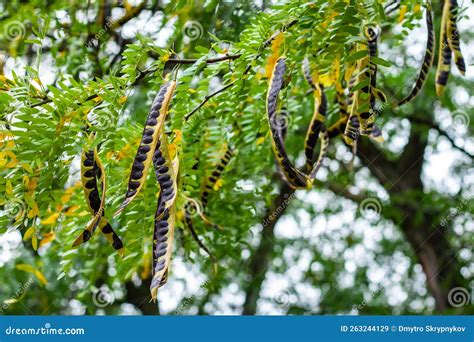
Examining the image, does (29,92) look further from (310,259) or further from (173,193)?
(310,259)

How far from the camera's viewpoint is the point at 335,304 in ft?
17.3

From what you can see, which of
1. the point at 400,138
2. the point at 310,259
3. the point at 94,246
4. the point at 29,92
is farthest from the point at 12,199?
the point at 310,259

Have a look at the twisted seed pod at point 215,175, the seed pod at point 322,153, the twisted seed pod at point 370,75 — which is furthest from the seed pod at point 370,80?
the twisted seed pod at point 215,175

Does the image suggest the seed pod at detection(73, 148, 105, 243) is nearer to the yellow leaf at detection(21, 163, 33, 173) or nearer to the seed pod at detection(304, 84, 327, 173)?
the yellow leaf at detection(21, 163, 33, 173)

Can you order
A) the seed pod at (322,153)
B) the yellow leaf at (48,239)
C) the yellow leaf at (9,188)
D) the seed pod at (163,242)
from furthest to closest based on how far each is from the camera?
the yellow leaf at (48,239)
the seed pod at (322,153)
the yellow leaf at (9,188)
the seed pod at (163,242)

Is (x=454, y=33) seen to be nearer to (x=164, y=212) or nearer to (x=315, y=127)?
(x=315, y=127)

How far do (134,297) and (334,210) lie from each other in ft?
5.83

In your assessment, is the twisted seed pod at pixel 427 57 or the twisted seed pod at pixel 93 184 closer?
the twisted seed pod at pixel 93 184

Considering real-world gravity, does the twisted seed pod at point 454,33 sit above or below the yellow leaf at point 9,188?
above

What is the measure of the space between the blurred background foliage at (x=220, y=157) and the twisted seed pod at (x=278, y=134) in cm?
11

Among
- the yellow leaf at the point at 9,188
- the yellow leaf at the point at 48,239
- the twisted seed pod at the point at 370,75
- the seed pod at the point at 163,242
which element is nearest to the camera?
the seed pod at the point at 163,242

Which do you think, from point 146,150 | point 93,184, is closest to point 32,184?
point 93,184

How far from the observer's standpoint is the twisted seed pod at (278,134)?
1.17 meters

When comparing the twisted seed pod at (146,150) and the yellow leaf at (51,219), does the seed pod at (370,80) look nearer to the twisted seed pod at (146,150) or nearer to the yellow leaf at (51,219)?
the twisted seed pod at (146,150)
